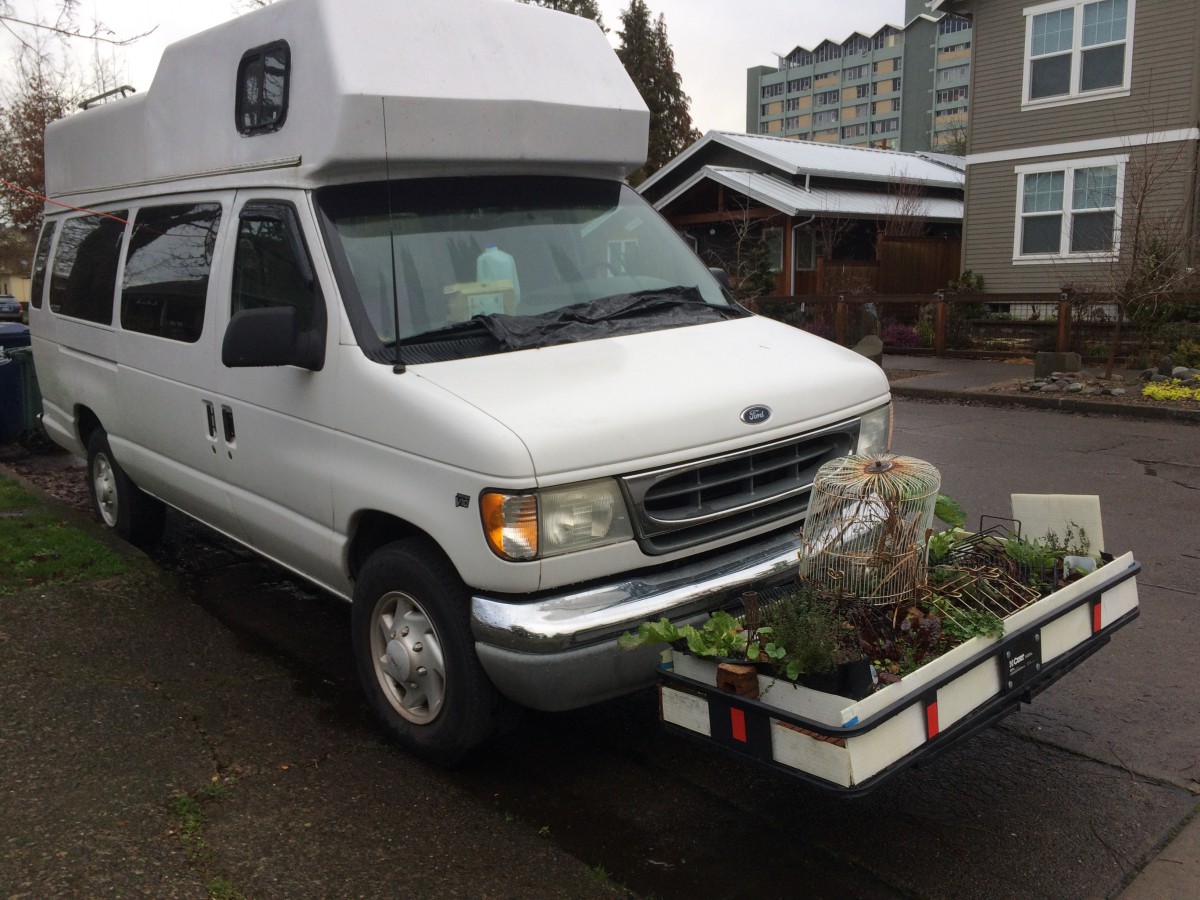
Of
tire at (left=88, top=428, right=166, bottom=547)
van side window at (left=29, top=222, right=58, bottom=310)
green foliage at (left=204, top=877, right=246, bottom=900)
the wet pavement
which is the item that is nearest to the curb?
the wet pavement

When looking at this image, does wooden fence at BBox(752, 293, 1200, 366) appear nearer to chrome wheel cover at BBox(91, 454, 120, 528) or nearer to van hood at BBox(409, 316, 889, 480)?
van hood at BBox(409, 316, 889, 480)

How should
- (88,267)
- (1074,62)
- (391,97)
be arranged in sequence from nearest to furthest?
(391,97), (88,267), (1074,62)

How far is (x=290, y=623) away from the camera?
569 centimetres

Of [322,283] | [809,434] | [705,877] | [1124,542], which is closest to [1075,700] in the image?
[809,434]

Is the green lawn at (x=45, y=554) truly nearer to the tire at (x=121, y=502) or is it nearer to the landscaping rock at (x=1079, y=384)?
the tire at (x=121, y=502)

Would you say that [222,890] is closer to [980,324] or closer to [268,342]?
[268,342]

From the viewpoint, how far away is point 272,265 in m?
4.64

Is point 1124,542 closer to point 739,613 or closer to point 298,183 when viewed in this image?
point 739,613

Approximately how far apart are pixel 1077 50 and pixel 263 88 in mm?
20468

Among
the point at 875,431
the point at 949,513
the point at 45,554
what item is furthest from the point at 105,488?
the point at 949,513

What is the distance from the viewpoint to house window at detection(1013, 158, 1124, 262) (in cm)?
2078

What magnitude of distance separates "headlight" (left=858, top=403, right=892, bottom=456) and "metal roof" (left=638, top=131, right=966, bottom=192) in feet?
78.3

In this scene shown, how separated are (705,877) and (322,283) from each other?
8.46 feet

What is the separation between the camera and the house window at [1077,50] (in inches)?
803
